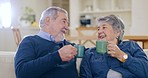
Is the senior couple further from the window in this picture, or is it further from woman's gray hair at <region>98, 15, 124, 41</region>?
the window

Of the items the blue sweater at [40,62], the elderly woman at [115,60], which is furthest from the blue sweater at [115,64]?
the blue sweater at [40,62]

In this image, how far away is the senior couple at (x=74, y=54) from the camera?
5.20 ft

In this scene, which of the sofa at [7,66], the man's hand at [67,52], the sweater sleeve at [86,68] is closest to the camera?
the man's hand at [67,52]

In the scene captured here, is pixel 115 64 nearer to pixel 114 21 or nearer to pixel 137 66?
pixel 137 66

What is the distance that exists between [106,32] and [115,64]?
9.7 inches

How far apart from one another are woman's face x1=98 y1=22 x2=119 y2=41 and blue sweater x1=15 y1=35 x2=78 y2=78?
28 centimetres

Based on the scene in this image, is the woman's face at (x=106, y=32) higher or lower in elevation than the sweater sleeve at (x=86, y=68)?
higher

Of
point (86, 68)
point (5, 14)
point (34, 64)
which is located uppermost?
point (5, 14)

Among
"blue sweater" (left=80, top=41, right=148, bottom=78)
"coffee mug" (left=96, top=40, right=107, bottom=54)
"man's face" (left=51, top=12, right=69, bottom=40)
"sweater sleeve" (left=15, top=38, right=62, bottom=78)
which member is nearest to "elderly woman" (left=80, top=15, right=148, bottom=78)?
"blue sweater" (left=80, top=41, right=148, bottom=78)

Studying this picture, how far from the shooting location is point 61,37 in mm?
1870

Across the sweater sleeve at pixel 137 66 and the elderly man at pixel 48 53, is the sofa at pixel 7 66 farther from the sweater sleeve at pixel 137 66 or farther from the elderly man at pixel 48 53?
the sweater sleeve at pixel 137 66

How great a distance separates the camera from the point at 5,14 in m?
7.03

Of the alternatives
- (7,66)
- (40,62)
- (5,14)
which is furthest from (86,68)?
(5,14)

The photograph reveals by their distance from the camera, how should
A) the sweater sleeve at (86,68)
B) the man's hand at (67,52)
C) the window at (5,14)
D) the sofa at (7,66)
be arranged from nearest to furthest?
the man's hand at (67,52)
the sofa at (7,66)
the sweater sleeve at (86,68)
the window at (5,14)
